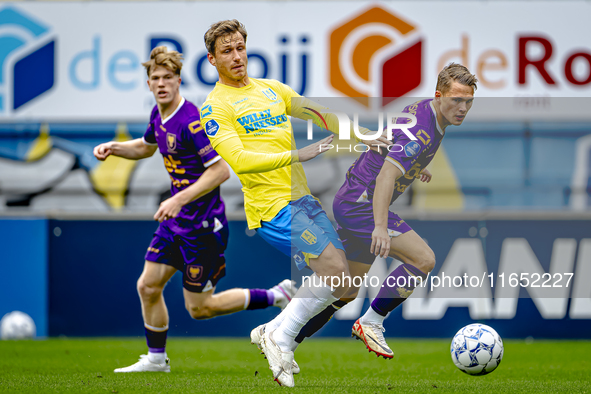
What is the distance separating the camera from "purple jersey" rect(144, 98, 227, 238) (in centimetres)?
495

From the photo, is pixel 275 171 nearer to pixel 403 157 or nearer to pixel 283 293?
pixel 403 157

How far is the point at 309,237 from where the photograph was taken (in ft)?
14.0

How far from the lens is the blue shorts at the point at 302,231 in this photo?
4285mm

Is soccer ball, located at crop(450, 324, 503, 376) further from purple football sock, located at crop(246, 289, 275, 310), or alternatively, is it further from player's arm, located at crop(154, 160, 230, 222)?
player's arm, located at crop(154, 160, 230, 222)

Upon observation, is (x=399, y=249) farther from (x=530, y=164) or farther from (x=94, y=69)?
(x=94, y=69)

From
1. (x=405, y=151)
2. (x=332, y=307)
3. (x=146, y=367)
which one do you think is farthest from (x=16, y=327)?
(x=405, y=151)

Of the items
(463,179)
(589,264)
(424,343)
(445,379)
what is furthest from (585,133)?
(445,379)

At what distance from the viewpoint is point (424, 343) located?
728 centimetres

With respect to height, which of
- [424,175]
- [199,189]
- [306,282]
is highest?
[424,175]

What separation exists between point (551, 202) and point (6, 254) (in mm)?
6365

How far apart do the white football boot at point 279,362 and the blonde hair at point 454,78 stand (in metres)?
1.88

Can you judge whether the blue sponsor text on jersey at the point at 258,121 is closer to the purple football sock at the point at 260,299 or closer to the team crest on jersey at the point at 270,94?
the team crest on jersey at the point at 270,94

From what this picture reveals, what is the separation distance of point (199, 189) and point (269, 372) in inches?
55.6

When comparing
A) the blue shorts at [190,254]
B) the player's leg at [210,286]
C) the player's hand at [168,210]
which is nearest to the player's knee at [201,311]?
the player's leg at [210,286]
